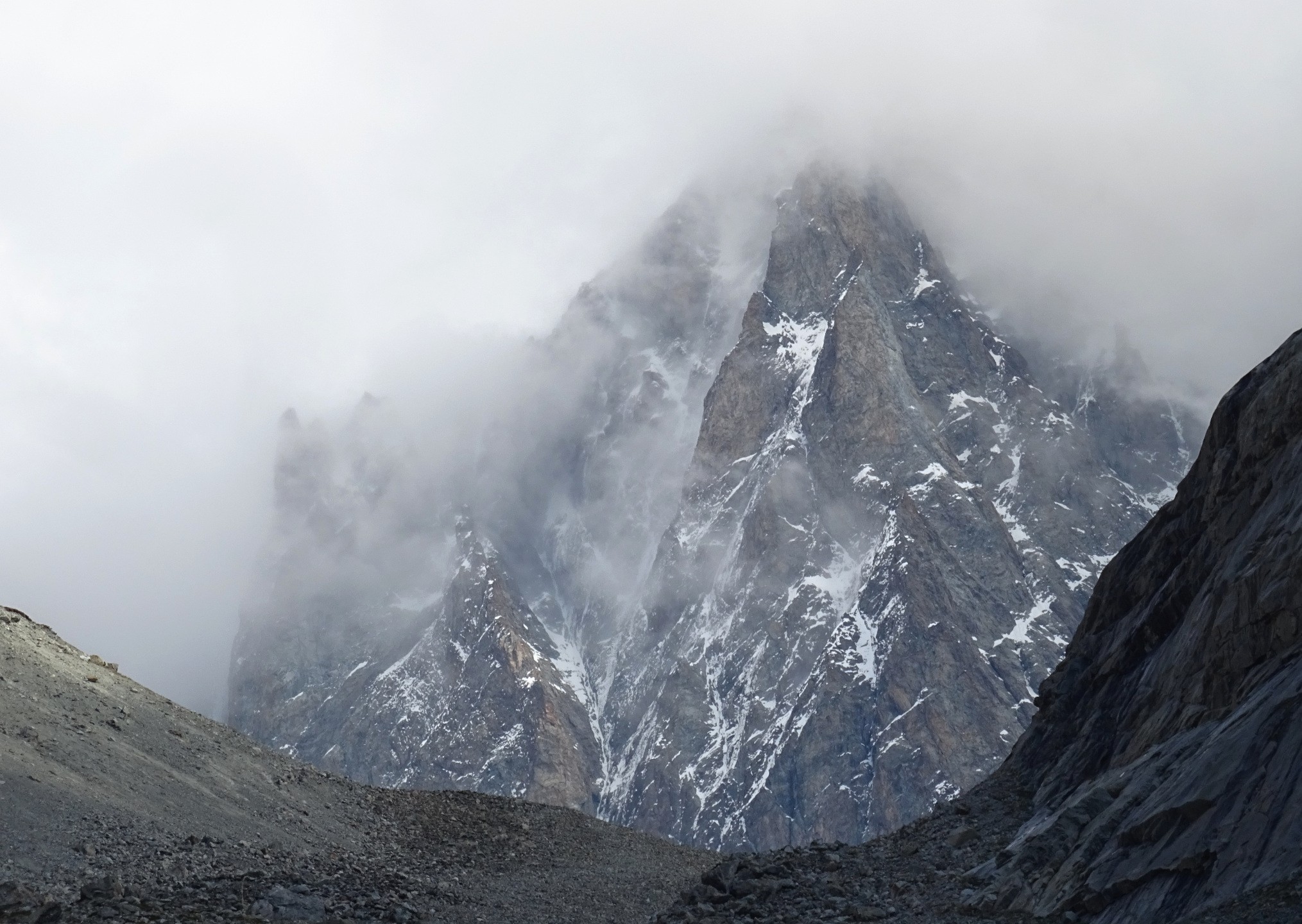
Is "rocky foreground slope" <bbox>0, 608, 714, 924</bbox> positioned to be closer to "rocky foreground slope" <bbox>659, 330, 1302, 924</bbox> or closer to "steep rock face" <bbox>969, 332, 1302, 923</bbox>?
"rocky foreground slope" <bbox>659, 330, 1302, 924</bbox>

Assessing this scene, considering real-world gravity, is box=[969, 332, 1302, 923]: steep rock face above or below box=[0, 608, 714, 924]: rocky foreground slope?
above

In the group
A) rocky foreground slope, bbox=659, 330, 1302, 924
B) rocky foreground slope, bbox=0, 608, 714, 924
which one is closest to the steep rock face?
rocky foreground slope, bbox=659, 330, 1302, 924

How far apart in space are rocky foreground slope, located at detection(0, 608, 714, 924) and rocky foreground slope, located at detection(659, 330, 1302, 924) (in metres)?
9.65

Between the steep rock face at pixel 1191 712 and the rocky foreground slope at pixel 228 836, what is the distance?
1838cm

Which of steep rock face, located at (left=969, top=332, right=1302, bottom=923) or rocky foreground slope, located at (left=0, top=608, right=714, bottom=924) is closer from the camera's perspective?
steep rock face, located at (left=969, top=332, right=1302, bottom=923)

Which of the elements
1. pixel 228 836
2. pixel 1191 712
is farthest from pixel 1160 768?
pixel 228 836

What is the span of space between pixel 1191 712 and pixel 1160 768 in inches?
110

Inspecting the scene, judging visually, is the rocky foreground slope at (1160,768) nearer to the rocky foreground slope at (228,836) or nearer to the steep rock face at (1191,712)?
the steep rock face at (1191,712)

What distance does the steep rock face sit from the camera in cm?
3541

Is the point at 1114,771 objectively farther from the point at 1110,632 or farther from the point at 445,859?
the point at 445,859

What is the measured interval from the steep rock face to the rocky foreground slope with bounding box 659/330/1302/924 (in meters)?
0.07

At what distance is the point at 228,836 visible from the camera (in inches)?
2066

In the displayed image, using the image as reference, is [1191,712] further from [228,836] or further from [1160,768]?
[228,836]

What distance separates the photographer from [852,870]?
171 feet
